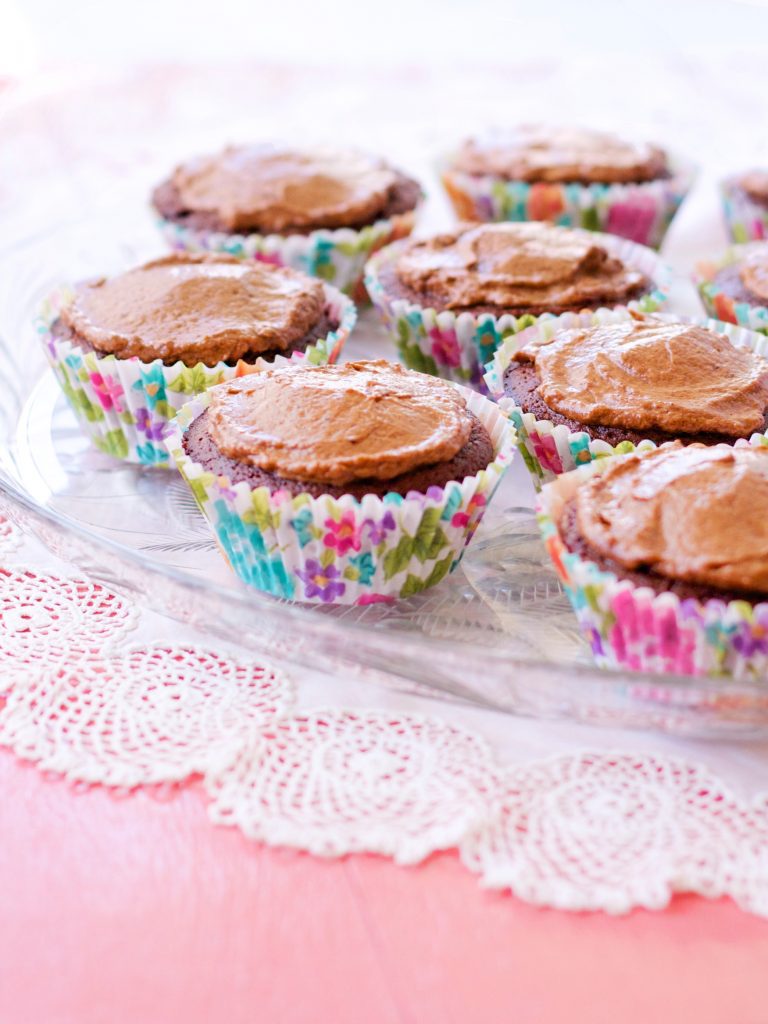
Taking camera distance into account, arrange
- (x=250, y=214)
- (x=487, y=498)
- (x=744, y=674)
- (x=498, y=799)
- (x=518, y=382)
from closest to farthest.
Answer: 1. (x=498, y=799)
2. (x=744, y=674)
3. (x=487, y=498)
4. (x=518, y=382)
5. (x=250, y=214)

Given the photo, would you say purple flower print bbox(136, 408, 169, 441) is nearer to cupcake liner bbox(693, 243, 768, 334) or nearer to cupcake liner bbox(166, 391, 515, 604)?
cupcake liner bbox(166, 391, 515, 604)

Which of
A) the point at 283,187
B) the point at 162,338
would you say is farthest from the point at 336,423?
the point at 283,187

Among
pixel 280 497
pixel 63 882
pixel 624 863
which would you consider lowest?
pixel 624 863

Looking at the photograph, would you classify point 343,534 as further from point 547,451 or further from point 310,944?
point 310,944

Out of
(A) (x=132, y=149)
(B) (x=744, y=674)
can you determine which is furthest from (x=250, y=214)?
(B) (x=744, y=674)

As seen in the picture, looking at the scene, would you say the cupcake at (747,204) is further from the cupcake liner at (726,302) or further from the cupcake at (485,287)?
the cupcake at (485,287)

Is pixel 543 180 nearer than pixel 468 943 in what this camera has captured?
No

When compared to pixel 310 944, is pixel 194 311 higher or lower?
higher

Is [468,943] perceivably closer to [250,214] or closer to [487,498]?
[487,498]
